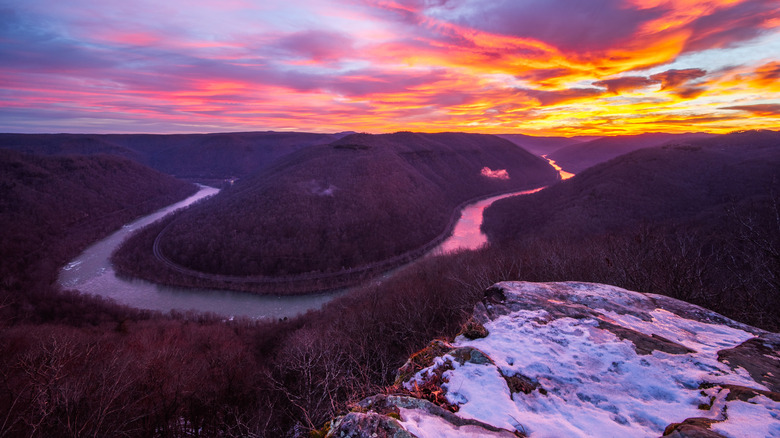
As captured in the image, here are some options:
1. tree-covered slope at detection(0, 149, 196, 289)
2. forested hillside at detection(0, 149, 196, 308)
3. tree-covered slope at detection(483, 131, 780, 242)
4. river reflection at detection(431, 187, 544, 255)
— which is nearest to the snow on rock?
tree-covered slope at detection(483, 131, 780, 242)

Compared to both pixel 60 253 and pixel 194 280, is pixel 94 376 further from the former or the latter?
pixel 60 253

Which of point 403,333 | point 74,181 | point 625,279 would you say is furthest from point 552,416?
point 74,181

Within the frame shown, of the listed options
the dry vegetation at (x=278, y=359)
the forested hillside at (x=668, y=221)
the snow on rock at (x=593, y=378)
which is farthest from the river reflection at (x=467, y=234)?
the snow on rock at (x=593, y=378)

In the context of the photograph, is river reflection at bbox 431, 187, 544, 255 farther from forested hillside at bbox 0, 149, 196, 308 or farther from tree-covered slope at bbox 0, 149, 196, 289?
tree-covered slope at bbox 0, 149, 196, 289

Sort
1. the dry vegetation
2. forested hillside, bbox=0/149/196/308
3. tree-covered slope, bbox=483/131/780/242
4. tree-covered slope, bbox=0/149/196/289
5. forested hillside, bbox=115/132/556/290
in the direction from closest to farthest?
the dry vegetation
tree-covered slope, bbox=483/131/780/242
forested hillside, bbox=0/149/196/308
tree-covered slope, bbox=0/149/196/289
forested hillside, bbox=115/132/556/290

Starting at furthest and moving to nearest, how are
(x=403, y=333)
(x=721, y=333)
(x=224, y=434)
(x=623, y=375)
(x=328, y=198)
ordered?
(x=328, y=198), (x=403, y=333), (x=224, y=434), (x=721, y=333), (x=623, y=375)
